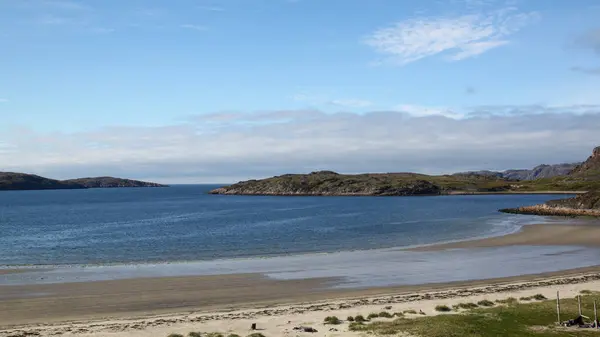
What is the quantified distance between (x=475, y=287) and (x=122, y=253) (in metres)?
41.2

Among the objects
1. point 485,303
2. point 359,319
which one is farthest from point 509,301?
point 359,319

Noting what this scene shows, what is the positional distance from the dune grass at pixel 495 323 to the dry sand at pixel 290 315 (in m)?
2.13

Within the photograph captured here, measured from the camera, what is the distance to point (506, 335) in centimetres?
2261

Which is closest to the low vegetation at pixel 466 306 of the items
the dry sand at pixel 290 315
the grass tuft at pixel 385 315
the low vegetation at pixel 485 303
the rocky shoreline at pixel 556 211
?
the low vegetation at pixel 485 303

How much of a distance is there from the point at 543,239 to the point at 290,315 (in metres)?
52.7

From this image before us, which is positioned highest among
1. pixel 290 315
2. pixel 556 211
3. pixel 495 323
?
pixel 556 211

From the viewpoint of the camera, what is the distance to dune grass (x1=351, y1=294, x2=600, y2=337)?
23.0 m

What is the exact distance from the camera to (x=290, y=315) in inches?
1136

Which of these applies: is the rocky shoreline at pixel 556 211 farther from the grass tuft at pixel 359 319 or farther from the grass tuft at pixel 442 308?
the grass tuft at pixel 359 319

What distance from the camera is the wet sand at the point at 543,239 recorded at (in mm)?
63994

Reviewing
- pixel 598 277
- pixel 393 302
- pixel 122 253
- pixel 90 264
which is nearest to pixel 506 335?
pixel 393 302

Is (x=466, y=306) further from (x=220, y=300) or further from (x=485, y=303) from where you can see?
(x=220, y=300)

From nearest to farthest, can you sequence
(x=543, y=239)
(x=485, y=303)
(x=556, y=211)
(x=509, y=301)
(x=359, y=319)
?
(x=359, y=319) < (x=485, y=303) < (x=509, y=301) < (x=543, y=239) < (x=556, y=211)

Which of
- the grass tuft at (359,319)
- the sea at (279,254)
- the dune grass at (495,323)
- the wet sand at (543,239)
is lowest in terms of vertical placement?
the wet sand at (543,239)
